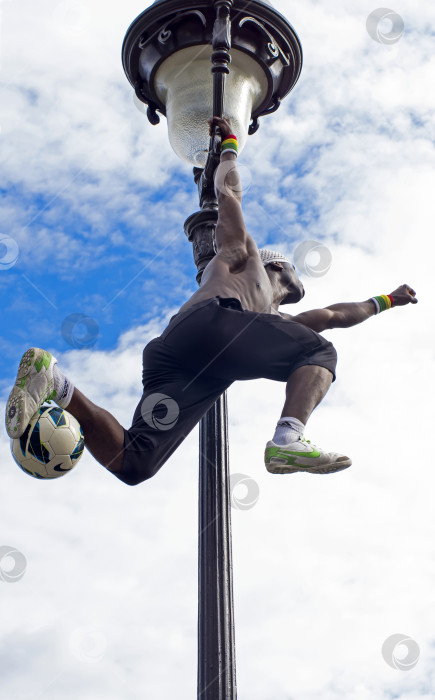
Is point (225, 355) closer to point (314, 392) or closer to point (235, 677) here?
point (314, 392)

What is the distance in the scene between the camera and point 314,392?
494 centimetres

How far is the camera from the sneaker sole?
15.5ft

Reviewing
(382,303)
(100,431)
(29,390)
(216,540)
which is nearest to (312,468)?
(216,540)

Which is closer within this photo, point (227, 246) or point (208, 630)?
point (208, 630)

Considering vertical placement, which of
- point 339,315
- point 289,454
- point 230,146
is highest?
point 230,146

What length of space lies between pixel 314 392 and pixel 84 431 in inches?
50.0

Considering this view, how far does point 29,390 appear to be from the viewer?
4512mm

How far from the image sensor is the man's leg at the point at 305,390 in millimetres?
4895

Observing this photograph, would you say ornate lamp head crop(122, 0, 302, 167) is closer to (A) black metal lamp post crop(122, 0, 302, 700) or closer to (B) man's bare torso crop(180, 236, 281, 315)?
(A) black metal lamp post crop(122, 0, 302, 700)

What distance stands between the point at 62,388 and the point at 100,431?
13.5 inches

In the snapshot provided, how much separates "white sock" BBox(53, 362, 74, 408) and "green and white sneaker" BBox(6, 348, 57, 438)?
0.11 feet

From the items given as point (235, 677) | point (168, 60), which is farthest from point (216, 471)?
point (168, 60)

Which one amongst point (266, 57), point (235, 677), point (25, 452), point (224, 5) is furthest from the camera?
point (266, 57)

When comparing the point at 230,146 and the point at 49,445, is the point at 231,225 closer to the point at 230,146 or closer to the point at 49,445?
the point at 230,146
